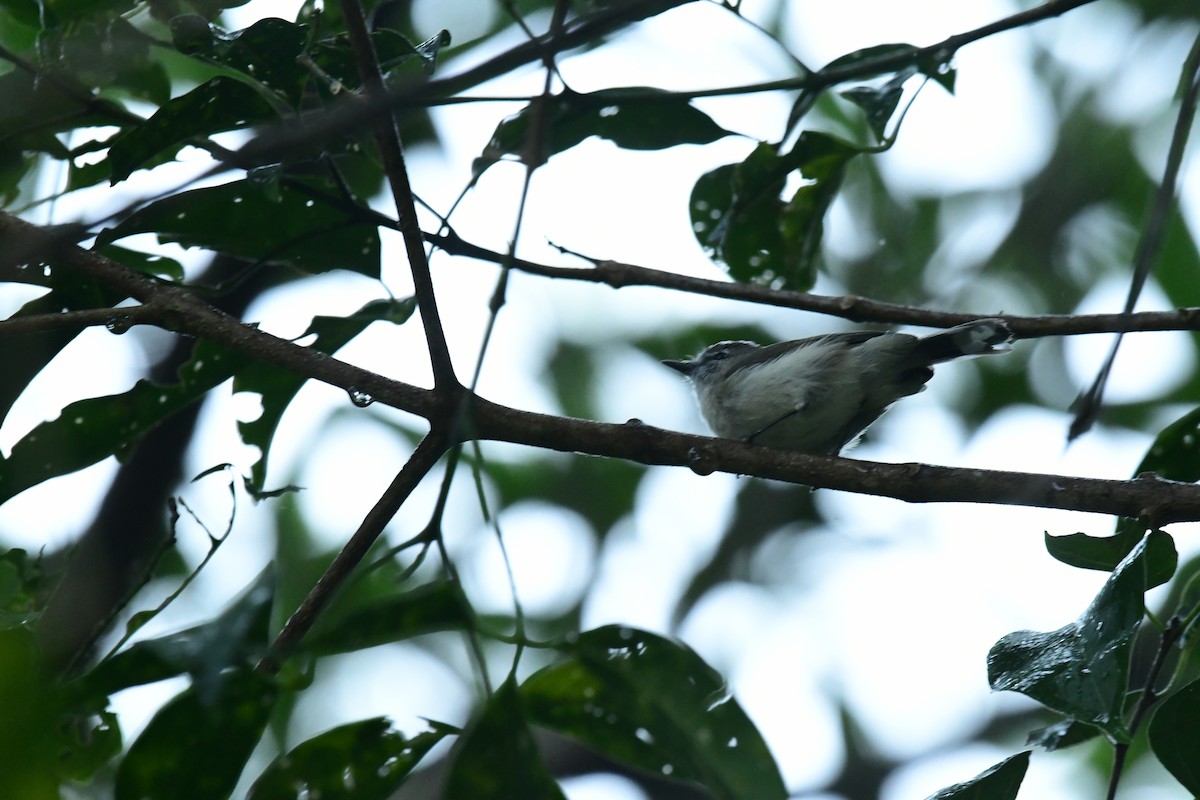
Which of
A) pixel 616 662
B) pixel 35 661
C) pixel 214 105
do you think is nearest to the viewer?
pixel 35 661

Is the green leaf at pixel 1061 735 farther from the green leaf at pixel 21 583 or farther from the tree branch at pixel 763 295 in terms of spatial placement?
the green leaf at pixel 21 583

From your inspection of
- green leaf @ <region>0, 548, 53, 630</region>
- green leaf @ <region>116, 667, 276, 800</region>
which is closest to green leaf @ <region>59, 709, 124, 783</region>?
green leaf @ <region>0, 548, 53, 630</region>

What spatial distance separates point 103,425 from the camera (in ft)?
8.21

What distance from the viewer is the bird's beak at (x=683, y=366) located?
4.80m

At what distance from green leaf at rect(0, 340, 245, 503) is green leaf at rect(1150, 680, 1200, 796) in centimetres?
194

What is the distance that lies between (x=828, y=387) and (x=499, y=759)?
2664 mm

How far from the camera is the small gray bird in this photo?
378 cm

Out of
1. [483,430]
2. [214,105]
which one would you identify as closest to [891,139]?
[483,430]

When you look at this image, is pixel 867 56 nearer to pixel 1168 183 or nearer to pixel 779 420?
pixel 1168 183

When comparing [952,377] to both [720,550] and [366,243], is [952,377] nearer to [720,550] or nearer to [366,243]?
[720,550]

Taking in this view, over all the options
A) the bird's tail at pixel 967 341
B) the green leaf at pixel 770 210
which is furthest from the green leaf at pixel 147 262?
the bird's tail at pixel 967 341

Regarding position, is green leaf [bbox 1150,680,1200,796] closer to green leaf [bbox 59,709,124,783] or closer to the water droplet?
green leaf [bbox 59,709,124,783]

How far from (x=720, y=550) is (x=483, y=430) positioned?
3.79m

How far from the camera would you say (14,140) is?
102 inches
